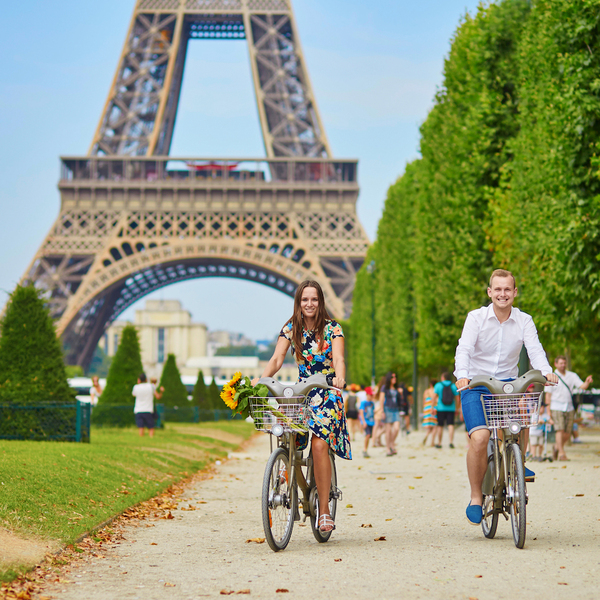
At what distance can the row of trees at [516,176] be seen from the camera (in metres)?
14.1

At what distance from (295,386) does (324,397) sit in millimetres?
366

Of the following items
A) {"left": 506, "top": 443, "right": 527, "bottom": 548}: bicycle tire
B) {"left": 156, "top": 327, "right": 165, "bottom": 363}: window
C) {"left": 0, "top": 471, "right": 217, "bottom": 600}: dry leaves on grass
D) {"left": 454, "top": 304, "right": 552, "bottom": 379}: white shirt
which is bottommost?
{"left": 0, "top": 471, "right": 217, "bottom": 600}: dry leaves on grass

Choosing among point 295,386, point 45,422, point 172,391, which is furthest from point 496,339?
point 172,391

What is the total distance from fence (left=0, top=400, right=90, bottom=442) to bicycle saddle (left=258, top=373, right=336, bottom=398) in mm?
8939

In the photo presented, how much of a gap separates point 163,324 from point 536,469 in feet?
342

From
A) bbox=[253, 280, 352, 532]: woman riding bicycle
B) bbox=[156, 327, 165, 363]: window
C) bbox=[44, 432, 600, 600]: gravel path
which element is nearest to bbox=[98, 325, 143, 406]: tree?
bbox=[44, 432, 600, 600]: gravel path

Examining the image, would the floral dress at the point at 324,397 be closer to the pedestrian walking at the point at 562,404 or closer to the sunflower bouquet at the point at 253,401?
the sunflower bouquet at the point at 253,401

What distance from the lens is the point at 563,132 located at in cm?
1459

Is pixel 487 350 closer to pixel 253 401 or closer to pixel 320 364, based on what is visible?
pixel 320 364

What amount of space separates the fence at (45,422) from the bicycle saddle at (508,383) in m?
9.45

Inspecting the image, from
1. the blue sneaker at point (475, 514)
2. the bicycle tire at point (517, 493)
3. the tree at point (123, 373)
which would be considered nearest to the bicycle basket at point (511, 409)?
the bicycle tire at point (517, 493)

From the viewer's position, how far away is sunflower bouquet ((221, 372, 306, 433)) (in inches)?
230

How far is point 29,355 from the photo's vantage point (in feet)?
48.6

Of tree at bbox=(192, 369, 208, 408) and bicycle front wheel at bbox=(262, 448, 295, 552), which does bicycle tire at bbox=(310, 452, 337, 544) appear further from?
tree at bbox=(192, 369, 208, 408)
